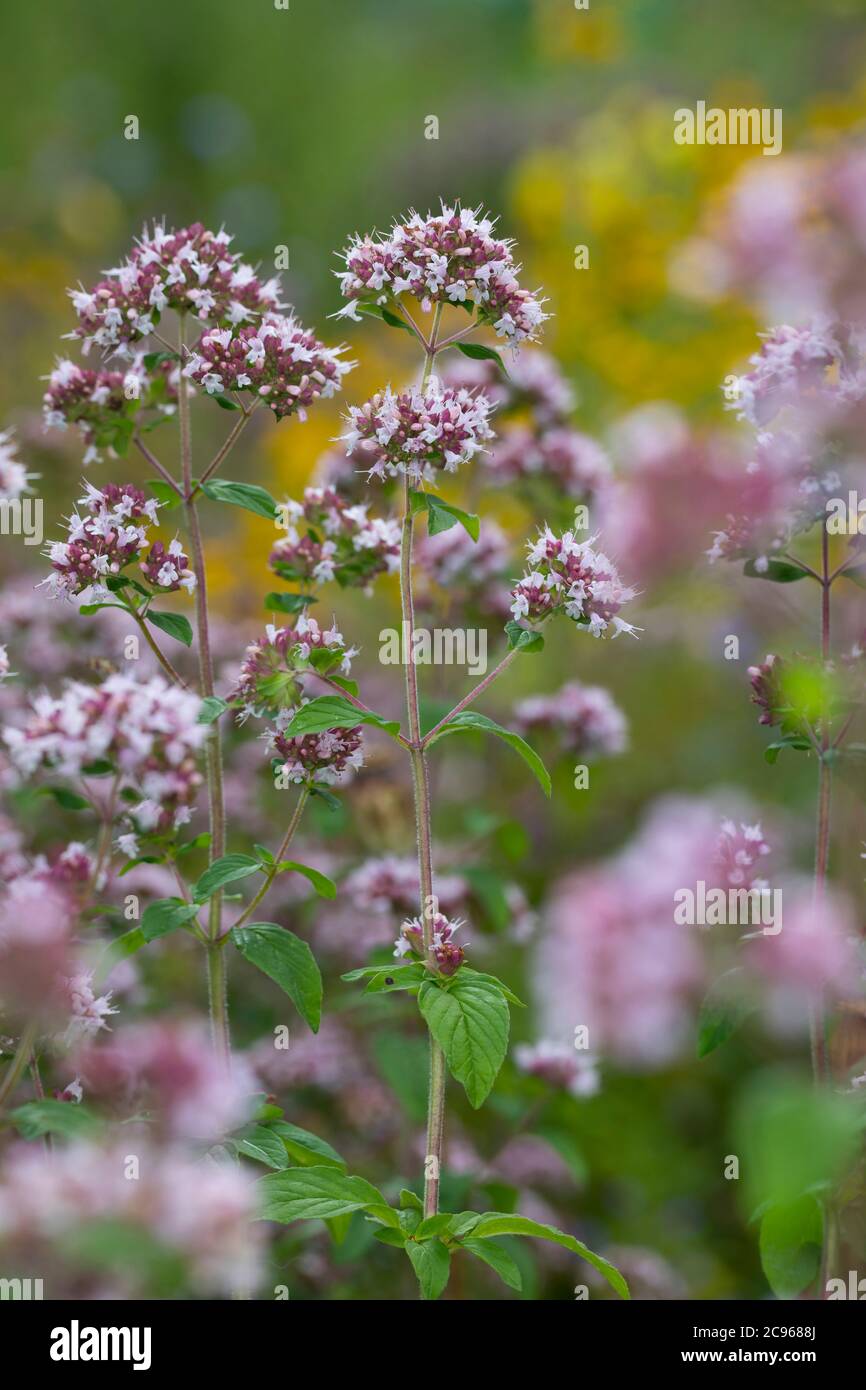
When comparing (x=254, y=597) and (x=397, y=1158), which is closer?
(x=397, y=1158)

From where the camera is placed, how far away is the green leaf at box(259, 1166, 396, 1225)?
1783mm

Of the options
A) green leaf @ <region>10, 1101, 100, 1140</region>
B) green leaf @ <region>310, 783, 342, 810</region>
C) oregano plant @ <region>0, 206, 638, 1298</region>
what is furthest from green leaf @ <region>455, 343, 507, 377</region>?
green leaf @ <region>10, 1101, 100, 1140</region>

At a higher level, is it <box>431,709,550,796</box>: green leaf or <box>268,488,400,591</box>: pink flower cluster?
<box>268,488,400,591</box>: pink flower cluster

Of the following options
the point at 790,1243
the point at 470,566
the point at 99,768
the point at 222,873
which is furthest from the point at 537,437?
the point at 790,1243

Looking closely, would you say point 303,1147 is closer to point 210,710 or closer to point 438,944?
point 438,944

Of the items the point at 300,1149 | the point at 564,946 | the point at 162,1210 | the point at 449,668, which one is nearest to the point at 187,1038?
the point at 162,1210

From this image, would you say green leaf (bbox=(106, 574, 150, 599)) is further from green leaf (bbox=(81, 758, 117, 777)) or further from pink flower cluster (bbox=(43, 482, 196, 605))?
green leaf (bbox=(81, 758, 117, 777))

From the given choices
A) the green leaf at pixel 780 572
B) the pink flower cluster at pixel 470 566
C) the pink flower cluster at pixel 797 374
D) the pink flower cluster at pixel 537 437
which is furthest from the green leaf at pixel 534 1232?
the pink flower cluster at pixel 537 437

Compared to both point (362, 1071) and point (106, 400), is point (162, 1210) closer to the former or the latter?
point (106, 400)

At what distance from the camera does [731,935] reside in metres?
1.98

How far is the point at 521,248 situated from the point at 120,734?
209 inches

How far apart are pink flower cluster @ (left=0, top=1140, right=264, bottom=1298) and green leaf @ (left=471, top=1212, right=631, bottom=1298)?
1.84ft

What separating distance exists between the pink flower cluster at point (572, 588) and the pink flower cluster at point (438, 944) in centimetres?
47

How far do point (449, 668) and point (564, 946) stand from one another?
2396mm
